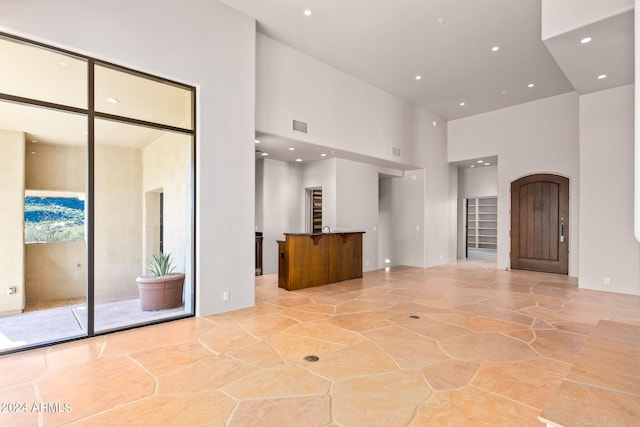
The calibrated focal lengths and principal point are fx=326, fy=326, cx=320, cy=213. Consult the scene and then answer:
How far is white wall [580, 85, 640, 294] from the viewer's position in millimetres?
6566

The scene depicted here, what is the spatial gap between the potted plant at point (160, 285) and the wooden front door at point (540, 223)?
941cm

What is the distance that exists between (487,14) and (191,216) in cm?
586

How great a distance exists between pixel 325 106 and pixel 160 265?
15.2 ft

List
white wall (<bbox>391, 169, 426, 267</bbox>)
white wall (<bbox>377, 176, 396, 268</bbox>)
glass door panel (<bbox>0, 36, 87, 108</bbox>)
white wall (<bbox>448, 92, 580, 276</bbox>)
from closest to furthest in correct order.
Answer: glass door panel (<bbox>0, 36, 87, 108</bbox>), white wall (<bbox>448, 92, 580, 276</bbox>), white wall (<bbox>391, 169, 426, 267</bbox>), white wall (<bbox>377, 176, 396, 268</bbox>)

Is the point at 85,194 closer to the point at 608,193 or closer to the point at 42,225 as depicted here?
the point at 42,225

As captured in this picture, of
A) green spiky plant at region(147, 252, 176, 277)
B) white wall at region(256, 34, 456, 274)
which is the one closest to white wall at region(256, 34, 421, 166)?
white wall at region(256, 34, 456, 274)

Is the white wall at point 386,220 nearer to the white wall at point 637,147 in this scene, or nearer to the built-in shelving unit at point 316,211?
the built-in shelving unit at point 316,211

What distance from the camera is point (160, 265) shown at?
16.1 ft

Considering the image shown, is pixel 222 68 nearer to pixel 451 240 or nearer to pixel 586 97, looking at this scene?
pixel 586 97

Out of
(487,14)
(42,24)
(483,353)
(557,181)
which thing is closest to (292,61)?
(487,14)

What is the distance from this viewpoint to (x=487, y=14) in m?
5.45

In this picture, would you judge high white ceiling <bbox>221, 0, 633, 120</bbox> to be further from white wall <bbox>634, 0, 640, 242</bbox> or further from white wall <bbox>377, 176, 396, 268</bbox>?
white wall <bbox>377, 176, 396, 268</bbox>

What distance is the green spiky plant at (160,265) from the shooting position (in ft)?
15.9

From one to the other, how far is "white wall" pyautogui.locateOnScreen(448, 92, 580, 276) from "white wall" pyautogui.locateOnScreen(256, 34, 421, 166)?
2.64 m
